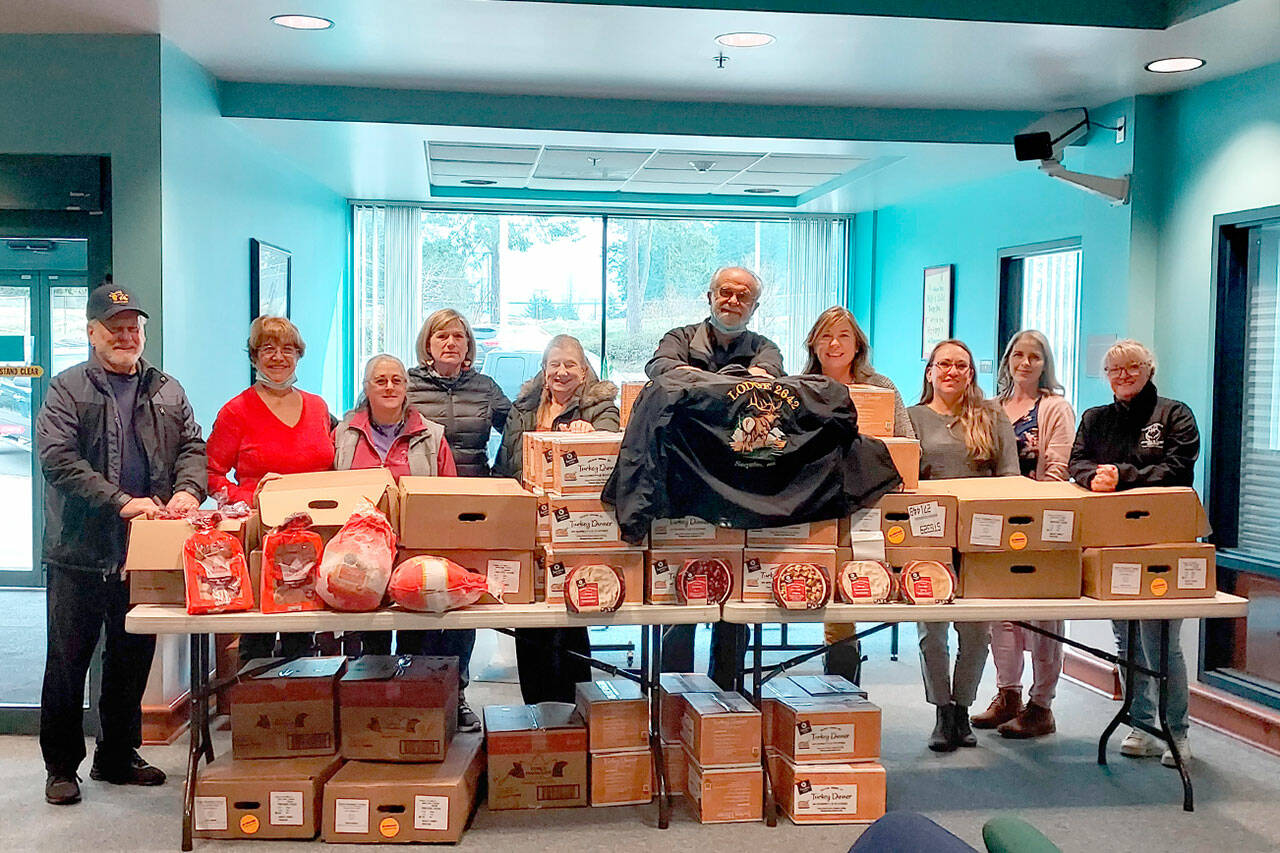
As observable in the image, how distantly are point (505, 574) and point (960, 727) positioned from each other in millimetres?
1888

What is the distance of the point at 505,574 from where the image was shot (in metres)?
3.13

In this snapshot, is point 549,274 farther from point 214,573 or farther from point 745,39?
point 214,573

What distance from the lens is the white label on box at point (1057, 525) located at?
10.8 ft

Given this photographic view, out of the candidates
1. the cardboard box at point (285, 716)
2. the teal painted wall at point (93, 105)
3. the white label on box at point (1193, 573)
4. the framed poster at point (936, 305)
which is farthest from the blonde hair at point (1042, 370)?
the teal painted wall at point (93, 105)

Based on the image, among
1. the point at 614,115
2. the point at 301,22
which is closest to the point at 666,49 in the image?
the point at 614,115

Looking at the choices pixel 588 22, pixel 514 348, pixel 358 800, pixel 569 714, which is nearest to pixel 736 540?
pixel 569 714

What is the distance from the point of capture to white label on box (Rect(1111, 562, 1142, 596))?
3.32 m

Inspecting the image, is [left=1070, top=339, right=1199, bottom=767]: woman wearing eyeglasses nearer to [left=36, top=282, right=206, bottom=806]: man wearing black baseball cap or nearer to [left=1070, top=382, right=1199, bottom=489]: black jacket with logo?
[left=1070, top=382, right=1199, bottom=489]: black jacket with logo

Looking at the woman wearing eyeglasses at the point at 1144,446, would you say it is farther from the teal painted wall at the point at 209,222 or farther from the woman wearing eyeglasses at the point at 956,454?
the teal painted wall at the point at 209,222

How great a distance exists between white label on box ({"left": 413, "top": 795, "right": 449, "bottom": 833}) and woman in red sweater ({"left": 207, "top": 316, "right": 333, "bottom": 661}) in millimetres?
1107

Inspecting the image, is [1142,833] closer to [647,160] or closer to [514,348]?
[647,160]

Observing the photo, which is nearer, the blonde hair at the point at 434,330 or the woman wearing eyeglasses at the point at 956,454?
the woman wearing eyeglasses at the point at 956,454

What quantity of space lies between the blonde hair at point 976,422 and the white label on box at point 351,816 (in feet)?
7.35

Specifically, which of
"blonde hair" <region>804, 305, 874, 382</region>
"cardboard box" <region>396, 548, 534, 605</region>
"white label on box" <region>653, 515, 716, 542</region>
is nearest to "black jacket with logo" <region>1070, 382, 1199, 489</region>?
"blonde hair" <region>804, 305, 874, 382</region>
